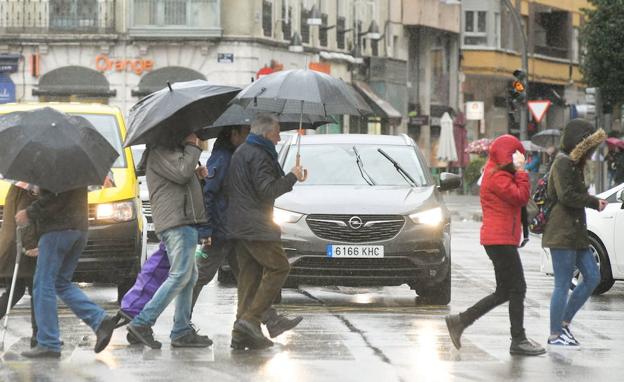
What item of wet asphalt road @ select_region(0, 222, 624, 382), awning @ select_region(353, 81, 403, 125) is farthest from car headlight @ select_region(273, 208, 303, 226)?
awning @ select_region(353, 81, 403, 125)

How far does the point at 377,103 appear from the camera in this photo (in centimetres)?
6122

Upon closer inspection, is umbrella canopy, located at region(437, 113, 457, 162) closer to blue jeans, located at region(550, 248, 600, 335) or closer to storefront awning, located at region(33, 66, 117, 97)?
storefront awning, located at region(33, 66, 117, 97)

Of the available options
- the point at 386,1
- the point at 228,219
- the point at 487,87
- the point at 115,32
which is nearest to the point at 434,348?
the point at 228,219

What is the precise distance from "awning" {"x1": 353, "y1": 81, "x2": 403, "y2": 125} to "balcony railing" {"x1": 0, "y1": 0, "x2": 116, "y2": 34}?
12.6 metres

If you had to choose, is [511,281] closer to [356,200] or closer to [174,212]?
[174,212]

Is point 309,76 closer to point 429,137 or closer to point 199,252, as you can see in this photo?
point 199,252

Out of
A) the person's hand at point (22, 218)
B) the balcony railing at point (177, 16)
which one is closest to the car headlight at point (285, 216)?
the person's hand at point (22, 218)

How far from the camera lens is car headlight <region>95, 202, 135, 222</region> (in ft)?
53.8

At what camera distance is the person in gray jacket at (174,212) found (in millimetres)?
12531

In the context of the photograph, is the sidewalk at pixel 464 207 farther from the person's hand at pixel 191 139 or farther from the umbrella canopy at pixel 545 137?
the person's hand at pixel 191 139

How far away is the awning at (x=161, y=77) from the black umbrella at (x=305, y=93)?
36.2 meters

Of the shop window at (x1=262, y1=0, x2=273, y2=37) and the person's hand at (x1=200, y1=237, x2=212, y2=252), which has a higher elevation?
the shop window at (x1=262, y1=0, x2=273, y2=37)

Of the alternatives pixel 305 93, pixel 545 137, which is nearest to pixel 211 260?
pixel 305 93

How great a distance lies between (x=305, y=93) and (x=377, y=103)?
47594 millimetres
